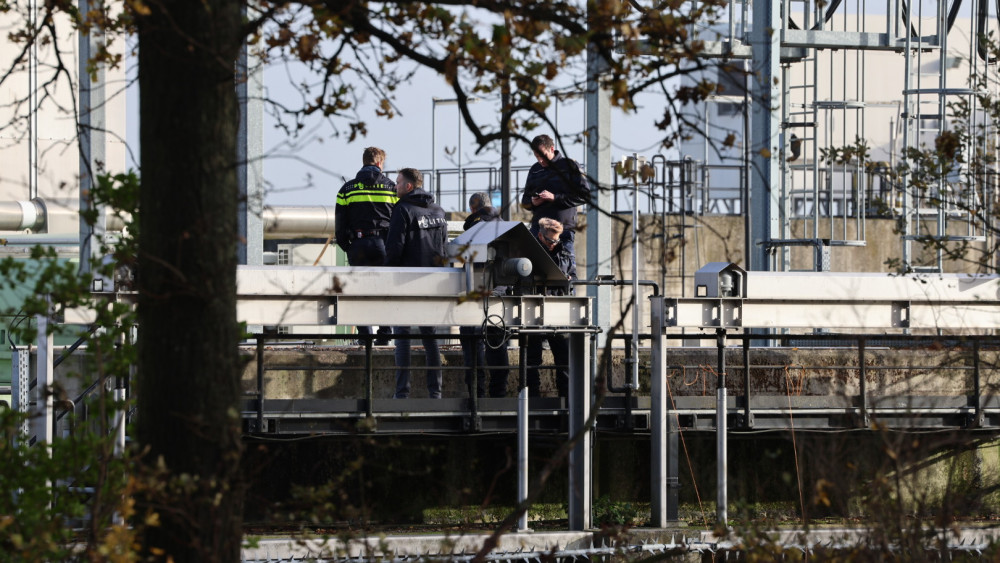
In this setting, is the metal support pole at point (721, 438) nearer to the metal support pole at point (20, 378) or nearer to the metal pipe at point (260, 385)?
the metal pipe at point (260, 385)

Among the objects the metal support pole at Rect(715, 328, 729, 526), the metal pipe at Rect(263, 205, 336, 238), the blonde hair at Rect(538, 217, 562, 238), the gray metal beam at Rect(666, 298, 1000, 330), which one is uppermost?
the metal pipe at Rect(263, 205, 336, 238)

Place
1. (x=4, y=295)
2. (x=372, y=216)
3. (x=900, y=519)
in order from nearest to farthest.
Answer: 1. (x=900, y=519)
2. (x=372, y=216)
3. (x=4, y=295)

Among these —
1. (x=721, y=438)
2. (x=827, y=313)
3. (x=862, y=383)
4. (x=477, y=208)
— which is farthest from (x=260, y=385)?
(x=862, y=383)

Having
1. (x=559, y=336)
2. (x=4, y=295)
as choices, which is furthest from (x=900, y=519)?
(x=4, y=295)

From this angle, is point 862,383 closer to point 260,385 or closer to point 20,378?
point 260,385

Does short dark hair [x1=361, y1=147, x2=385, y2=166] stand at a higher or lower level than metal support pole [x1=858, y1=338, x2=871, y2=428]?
higher

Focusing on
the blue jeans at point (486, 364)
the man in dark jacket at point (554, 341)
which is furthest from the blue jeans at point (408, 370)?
the man in dark jacket at point (554, 341)

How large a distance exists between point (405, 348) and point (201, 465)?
5680 mm

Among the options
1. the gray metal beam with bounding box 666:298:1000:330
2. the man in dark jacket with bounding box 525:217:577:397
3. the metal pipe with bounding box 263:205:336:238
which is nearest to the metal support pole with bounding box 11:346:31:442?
the man in dark jacket with bounding box 525:217:577:397

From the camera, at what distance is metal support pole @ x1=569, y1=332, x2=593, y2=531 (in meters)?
10.1

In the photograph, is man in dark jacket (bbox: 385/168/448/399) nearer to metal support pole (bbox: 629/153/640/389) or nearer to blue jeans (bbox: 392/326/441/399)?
blue jeans (bbox: 392/326/441/399)

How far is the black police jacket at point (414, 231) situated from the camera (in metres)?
10.6

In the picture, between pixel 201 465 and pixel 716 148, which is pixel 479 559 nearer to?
pixel 201 465

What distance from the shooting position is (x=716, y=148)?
5.41 metres
